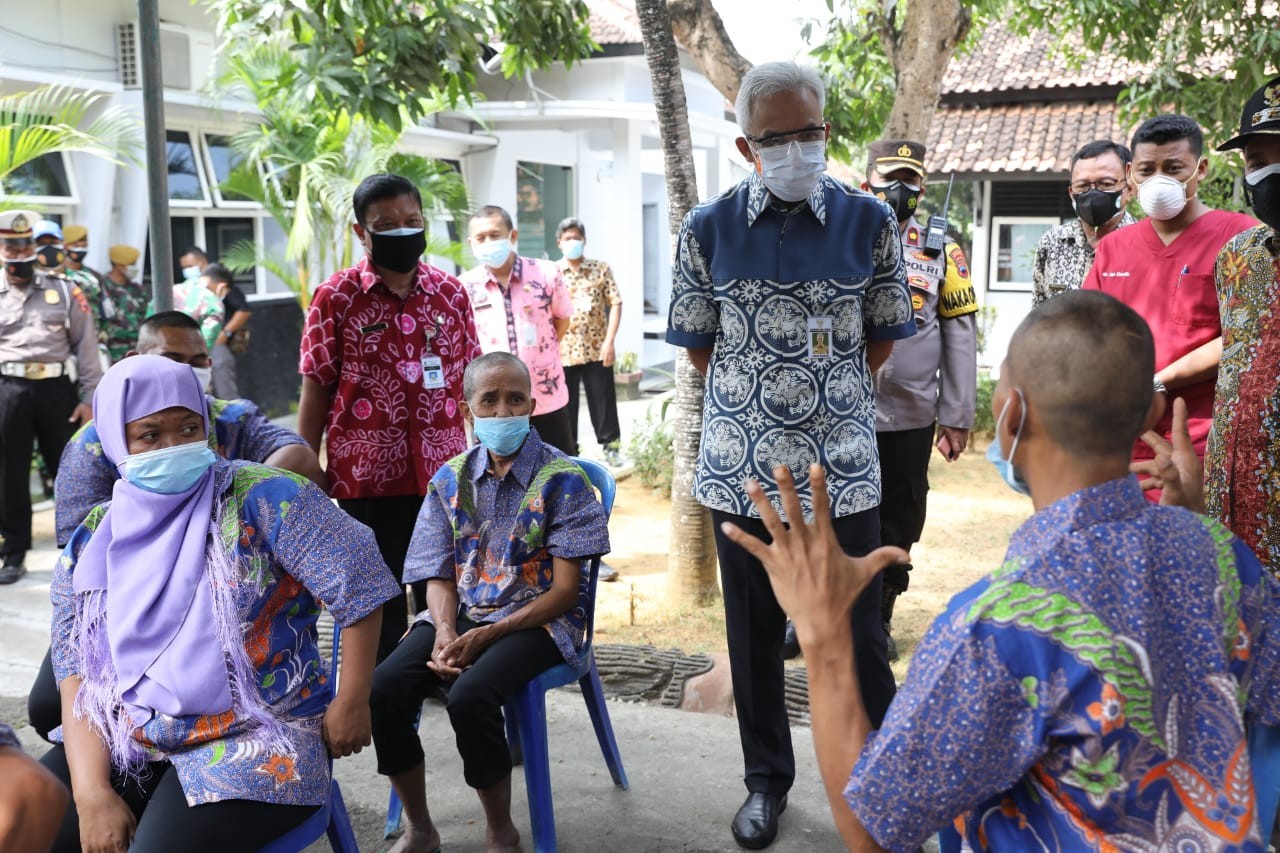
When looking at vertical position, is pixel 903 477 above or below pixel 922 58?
below

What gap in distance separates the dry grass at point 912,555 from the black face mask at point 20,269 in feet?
12.2

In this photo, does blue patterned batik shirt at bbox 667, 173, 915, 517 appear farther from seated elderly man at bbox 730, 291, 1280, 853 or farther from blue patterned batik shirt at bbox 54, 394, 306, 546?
seated elderly man at bbox 730, 291, 1280, 853

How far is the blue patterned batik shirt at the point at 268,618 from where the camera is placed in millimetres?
2510

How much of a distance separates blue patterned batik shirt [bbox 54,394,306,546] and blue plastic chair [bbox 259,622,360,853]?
2.39 feet

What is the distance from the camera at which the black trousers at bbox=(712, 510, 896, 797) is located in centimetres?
335

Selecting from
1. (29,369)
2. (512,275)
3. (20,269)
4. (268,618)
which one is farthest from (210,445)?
(20,269)

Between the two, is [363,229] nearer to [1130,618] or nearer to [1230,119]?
[1130,618]

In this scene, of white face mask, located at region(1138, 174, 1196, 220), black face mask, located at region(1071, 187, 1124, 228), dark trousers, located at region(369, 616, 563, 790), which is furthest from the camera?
black face mask, located at region(1071, 187, 1124, 228)

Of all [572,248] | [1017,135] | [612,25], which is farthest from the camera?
[1017,135]

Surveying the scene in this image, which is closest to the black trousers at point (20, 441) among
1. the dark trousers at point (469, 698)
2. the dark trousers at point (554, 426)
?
the dark trousers at point (554, 426)

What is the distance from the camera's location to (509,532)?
3.49 meters

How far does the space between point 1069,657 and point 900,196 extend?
A: 10.9 feet

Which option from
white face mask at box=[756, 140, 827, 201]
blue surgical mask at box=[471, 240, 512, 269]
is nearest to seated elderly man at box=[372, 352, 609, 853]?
white face mask at box=[756, 140, 827, 201]

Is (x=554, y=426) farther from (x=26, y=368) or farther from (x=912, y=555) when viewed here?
(x=26, y=368)
